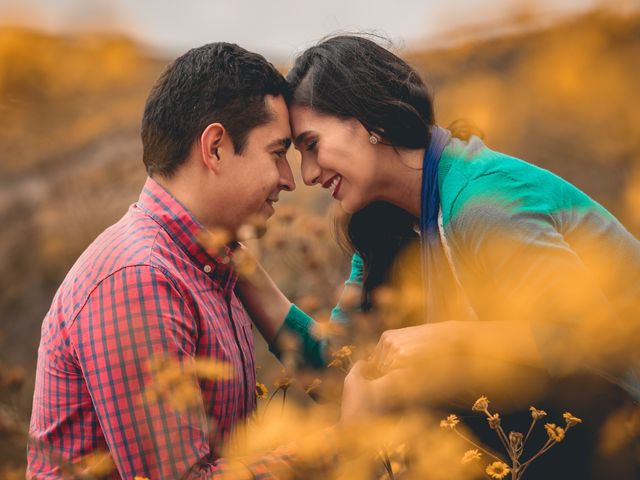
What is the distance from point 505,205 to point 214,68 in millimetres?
795

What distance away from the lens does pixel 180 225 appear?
1784 millimetres

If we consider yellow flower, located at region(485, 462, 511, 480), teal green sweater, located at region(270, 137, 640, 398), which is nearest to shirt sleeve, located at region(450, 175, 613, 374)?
teal green sweater, located at region(270, 137, 640, 398)

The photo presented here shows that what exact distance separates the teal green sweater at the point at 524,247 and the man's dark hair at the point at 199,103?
1.73ft

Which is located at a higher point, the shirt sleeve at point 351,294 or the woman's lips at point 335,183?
the woman's lips at point 335,183

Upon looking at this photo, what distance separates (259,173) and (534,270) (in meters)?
0.72

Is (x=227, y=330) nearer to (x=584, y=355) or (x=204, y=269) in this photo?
(x=204, y=269)

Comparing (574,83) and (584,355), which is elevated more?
(574,83)

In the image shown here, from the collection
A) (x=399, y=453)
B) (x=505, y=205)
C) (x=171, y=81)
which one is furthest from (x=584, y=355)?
(x=171, y=81)

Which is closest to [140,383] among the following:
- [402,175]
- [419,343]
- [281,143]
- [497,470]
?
[419,343]

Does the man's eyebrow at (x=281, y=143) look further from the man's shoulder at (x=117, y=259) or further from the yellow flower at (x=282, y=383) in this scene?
Answer: the yellow flower at (x=282, y=383)

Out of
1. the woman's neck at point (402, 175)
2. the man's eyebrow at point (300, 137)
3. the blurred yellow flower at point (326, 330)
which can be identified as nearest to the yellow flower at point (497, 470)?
the blurred yellow flower at point (326, 330)

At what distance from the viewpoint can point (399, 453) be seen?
59.3 inches

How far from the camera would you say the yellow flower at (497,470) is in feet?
4.53

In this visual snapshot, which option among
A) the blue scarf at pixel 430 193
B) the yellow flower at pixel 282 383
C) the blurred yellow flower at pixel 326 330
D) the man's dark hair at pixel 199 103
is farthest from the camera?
the blurred yellow flower at pixel 326 330
